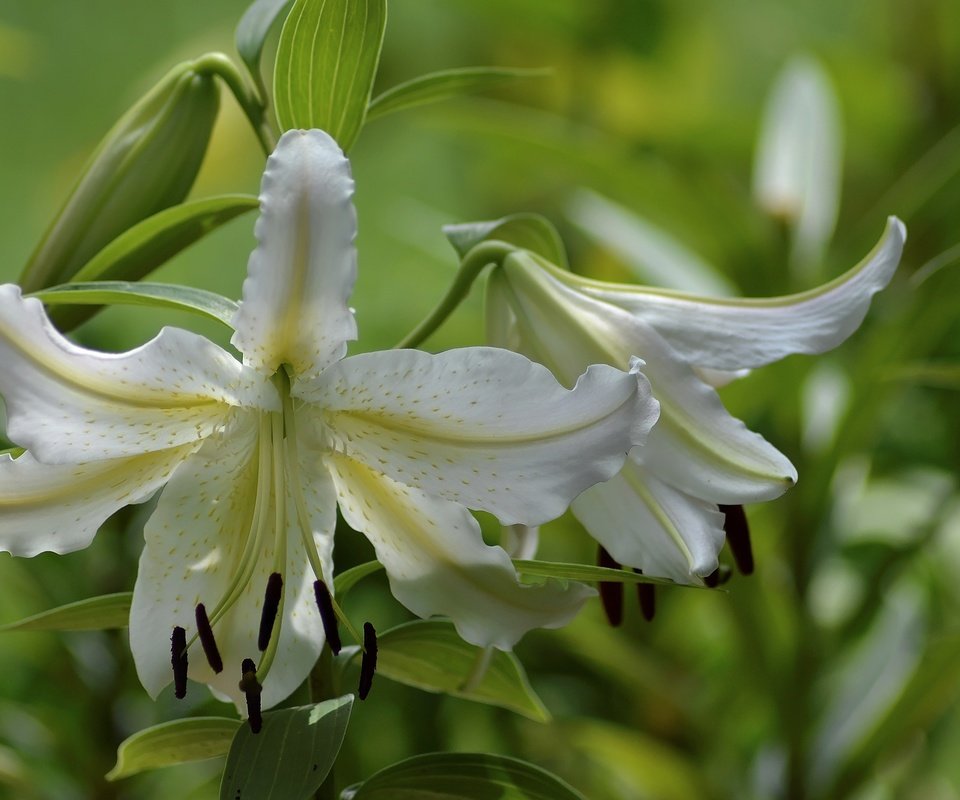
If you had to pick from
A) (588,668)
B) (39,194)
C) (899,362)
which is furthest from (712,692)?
(39,194)

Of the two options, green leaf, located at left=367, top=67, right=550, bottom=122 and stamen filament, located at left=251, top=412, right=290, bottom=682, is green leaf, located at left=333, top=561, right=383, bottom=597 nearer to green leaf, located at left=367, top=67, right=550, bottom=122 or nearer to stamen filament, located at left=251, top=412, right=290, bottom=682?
stamen filament, located at left=251, top=412, right=290, bottom=682

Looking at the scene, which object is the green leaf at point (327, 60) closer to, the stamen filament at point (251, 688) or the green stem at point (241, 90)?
the green stem at point (241, 90)

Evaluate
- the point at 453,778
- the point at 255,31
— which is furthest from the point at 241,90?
the point at 453,778

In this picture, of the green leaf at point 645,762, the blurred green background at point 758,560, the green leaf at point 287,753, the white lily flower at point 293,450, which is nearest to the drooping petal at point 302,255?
the white lily flower at point 293,450

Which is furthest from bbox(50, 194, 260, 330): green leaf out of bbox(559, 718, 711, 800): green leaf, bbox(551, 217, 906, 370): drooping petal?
bbox(559, 718, 711, 800): green leaf

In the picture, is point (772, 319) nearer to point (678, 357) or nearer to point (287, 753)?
point (678, 357)

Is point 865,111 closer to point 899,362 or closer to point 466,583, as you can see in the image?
point 899,362
